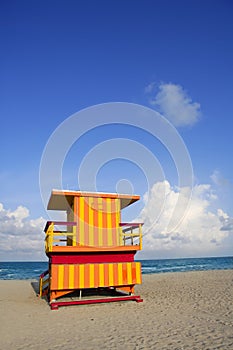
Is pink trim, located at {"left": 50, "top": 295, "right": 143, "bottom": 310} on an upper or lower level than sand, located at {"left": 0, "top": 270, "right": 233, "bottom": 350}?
upper

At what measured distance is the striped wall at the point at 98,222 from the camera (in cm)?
1243

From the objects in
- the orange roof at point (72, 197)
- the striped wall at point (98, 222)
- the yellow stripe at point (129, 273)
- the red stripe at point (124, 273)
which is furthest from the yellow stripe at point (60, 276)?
the orange roof at point (72, 197)

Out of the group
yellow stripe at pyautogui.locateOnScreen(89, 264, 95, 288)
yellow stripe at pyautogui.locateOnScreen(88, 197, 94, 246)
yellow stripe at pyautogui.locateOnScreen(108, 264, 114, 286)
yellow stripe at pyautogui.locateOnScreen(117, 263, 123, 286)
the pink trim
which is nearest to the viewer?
the pink trim

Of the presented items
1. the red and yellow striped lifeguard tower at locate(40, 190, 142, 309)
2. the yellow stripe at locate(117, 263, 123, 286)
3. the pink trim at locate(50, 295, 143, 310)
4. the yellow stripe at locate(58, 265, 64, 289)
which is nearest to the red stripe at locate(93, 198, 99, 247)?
the red and yellow striped lifeguard tower at locate(40, 190, 142, 309)

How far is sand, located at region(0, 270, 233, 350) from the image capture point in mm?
6916

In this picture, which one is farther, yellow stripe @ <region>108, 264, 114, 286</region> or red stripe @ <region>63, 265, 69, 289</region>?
yellow stripe @ <region>108, 264, 114, 286</region>

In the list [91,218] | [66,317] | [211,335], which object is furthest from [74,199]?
[211,335]

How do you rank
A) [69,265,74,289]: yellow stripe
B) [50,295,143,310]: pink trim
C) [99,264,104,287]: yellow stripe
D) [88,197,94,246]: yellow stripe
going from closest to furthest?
[50,295,143,310]: pink trim, [69,265,74,289]: yellow stripe, [99,264,104,287]: yellow stripe, [88,197,94,246]: yellow stripe

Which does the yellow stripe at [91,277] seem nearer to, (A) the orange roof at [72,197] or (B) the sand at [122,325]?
(B) the sand at [122,325]

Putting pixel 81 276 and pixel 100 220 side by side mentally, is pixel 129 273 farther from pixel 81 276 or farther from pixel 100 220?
pixel 100 220

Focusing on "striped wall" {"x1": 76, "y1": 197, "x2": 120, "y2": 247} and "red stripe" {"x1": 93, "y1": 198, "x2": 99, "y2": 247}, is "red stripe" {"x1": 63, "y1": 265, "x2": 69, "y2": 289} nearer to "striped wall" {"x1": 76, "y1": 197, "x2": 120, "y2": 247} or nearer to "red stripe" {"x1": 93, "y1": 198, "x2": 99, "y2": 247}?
"striped wall" {"x1": 76, "y1": 197, "x2": 120, "y2": 247}

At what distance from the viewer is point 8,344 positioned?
23.2 ft

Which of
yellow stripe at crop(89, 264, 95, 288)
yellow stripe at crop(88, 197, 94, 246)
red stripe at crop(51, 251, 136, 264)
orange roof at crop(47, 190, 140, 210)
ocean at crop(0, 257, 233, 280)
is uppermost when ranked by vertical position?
orange roof at crop(47, 190, 140, 210)

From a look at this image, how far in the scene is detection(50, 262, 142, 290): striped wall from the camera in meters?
11.4
